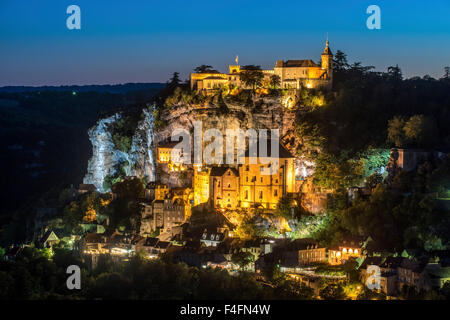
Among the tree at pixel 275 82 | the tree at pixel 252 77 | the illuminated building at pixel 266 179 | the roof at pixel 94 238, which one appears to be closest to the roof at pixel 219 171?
the illuminated building at pixel 266 179

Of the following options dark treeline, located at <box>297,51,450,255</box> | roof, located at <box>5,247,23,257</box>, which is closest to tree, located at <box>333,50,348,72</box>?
dark treeline, located at <box>297,51,450,255</box>

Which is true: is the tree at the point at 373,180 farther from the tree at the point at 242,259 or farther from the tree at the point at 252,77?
the tree at the point at 252,77

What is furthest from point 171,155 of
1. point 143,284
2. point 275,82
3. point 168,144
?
point 143,284

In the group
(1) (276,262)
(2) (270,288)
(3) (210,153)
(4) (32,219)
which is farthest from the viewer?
(4) (32,219)

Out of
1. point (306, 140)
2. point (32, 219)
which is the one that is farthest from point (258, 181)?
point (32, 219)

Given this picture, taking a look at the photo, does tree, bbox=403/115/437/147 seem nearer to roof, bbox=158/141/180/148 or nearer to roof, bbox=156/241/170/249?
roof, bbox=156/241/170/249

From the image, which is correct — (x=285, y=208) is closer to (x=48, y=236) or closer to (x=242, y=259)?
(x=242, y=259)

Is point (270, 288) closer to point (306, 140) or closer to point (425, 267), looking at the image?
point (425, 267)
